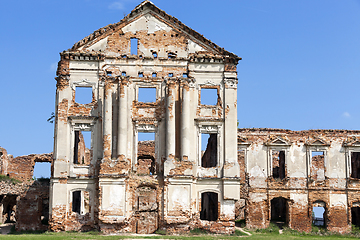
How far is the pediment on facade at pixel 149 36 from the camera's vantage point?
78.8 feet

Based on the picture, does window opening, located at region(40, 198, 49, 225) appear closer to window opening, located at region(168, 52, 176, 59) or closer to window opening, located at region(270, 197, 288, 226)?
window opening, located at region(168, 52, 176, 59)

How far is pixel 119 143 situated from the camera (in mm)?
22500

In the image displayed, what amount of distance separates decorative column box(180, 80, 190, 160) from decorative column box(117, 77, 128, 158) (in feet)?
9.11

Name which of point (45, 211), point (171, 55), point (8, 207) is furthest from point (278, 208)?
point (8, 207)

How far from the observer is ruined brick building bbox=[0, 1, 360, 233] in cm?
2231

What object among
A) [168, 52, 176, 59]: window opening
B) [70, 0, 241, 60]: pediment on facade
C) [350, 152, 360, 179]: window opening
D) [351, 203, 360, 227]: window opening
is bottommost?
[351, 203, 360, 227]: window opening

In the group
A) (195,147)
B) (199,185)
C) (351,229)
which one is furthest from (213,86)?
(351,229)

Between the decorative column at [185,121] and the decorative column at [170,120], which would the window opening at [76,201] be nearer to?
the decorative column at [170,120]

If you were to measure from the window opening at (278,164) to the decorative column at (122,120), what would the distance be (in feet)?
31.5

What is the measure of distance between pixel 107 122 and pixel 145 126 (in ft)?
6.24

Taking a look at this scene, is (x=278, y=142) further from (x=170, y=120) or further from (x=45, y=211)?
(x=45, y=211)

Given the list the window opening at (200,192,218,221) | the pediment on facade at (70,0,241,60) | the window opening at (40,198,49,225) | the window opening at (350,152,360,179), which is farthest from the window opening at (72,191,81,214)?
the window opening at (350,152,360,179)

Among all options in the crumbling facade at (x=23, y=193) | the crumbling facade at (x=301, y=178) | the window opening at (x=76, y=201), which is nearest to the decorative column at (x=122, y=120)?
the crumbling facade at (x=23, y=193)

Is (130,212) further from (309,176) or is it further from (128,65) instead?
(309,176)
